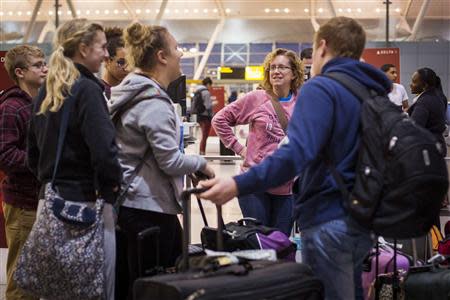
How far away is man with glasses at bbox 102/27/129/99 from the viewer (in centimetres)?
417

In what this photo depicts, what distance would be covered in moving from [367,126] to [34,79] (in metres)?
2.29

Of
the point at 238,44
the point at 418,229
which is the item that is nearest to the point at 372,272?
the point at 418,229

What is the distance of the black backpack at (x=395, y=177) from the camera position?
2371 millimetres

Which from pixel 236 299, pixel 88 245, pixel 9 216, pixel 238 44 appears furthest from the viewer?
pixel 238 44

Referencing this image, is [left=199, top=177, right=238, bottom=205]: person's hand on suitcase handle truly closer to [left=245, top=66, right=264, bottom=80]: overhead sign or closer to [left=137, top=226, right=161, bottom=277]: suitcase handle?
[left=137, top=226, right=161, bottom=277]: suitcase handle

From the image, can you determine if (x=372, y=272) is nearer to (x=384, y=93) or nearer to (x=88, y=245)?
(x=384, y=93)

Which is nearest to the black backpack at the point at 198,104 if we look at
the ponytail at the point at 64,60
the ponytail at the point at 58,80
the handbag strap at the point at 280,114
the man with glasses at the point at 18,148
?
the handbag strap at the point at 280,114

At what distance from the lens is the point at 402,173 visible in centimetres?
237

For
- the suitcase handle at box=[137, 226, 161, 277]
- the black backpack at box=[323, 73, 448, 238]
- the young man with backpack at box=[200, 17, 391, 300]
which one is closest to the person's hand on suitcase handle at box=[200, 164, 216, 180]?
the suitcase handle at box=[137, 226, 161, 277]

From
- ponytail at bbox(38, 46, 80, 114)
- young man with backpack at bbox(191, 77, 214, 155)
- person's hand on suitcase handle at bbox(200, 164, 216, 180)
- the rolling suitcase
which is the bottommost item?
the rolling suitcase

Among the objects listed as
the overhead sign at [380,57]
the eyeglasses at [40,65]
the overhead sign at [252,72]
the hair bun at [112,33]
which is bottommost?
the eyeglasses at [40,65]

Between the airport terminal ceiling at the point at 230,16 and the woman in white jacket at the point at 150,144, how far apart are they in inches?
772

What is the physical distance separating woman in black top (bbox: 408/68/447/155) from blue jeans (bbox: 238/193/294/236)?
3.57m

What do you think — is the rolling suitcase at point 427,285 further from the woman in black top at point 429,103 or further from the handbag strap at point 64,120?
the woman in black top at point 429,103
